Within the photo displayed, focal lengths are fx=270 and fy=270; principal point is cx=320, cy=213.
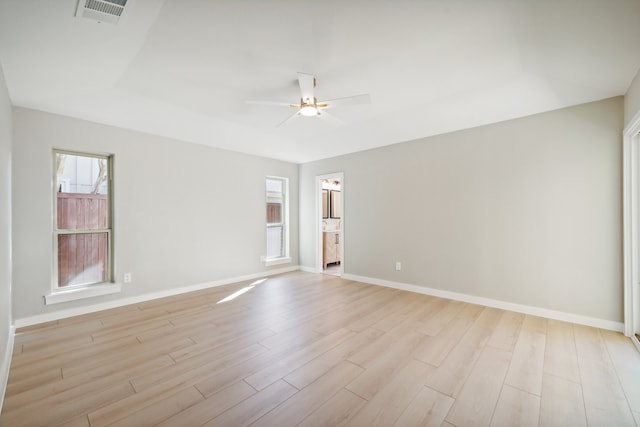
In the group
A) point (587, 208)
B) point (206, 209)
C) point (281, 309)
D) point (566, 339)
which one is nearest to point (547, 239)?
point (587, 208)

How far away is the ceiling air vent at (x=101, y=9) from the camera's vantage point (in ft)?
5.18

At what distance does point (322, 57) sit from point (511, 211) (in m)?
2.99

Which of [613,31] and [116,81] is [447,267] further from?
[116,81]

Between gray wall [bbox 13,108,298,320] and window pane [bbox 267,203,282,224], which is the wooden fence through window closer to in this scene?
gray wall [bbox 13,108,298,320]

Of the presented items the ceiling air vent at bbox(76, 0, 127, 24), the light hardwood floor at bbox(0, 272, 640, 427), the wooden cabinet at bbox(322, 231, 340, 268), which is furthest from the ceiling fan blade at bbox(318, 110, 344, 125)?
the wooden cabinet at bbox(322, 231, 340, 268)

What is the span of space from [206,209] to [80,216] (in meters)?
1.61

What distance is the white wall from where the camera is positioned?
2.39 meters

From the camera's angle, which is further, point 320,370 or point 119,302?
point 119,302

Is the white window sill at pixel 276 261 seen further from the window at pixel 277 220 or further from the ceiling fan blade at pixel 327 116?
the ceiling fan blade at pixel 327 116

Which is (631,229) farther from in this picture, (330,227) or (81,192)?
(81,192)

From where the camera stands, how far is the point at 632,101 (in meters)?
2.53

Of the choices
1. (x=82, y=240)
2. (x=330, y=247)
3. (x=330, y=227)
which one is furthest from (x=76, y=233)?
(x=330, y=227)

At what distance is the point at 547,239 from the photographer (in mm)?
3209

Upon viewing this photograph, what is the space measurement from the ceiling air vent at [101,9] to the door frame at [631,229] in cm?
431
